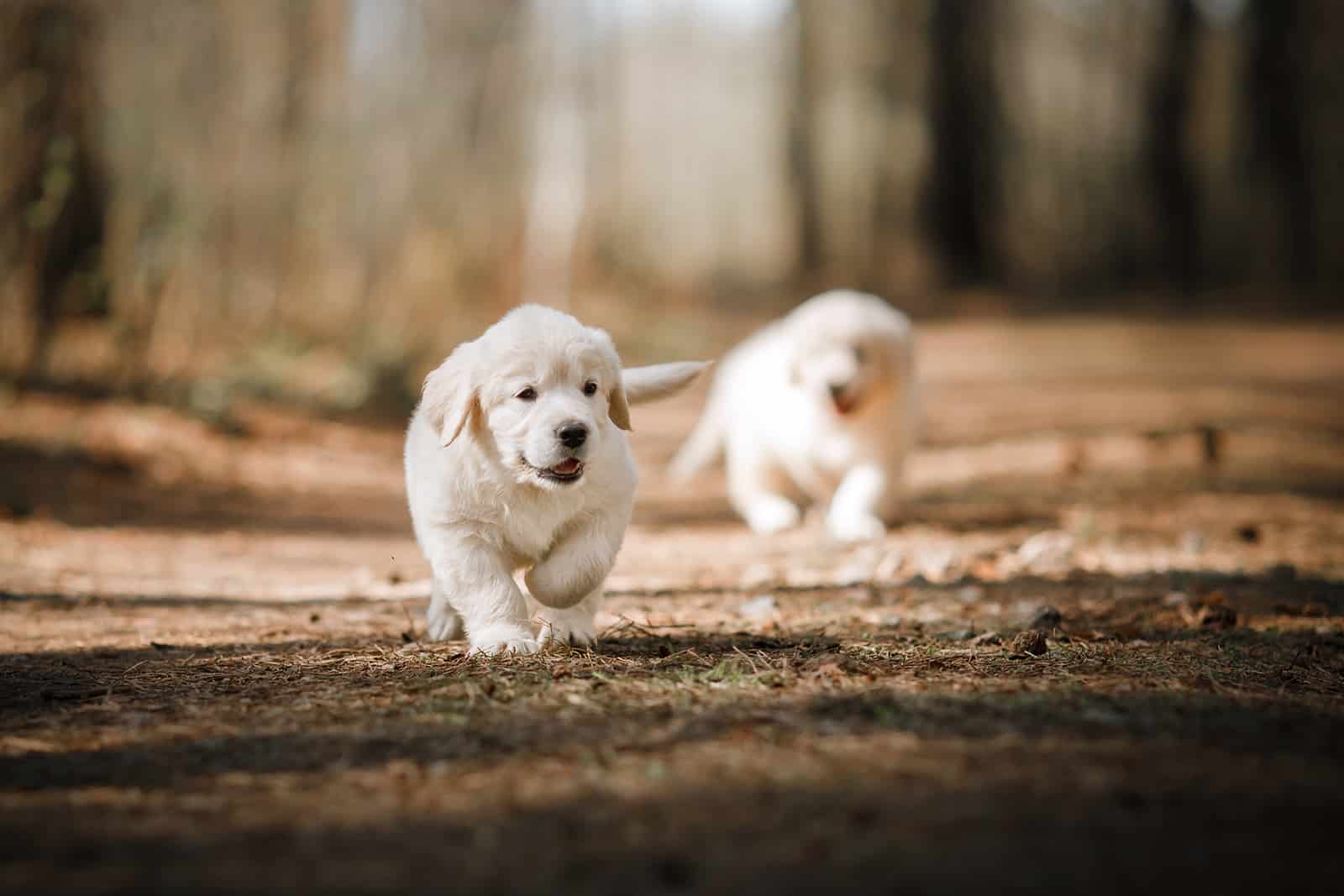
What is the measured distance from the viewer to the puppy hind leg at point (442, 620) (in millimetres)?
4043

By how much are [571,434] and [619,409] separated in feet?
1.58

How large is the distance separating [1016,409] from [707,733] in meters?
9.06

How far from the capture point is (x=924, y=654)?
349 cm

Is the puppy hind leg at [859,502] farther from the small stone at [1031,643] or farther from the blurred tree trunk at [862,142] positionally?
the blurred tree trunk at [862,142]

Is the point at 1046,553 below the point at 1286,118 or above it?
below

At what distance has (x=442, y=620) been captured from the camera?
4.09 meters

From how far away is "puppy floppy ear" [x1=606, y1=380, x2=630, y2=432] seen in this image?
3.98 metres

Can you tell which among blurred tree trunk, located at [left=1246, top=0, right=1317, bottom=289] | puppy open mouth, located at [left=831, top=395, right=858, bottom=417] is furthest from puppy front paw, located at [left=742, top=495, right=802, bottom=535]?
blurred tree trunk, located at [left=1246, top=0, right=1317, bottom=289]

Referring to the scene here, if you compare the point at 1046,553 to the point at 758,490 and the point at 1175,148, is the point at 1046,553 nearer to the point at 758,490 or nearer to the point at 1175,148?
the point at 758,490

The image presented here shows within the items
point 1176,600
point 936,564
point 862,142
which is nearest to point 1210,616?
point 1176,600

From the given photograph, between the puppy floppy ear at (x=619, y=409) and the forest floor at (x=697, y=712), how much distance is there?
685mm

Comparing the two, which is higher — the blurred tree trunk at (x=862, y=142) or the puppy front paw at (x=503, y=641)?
the blurred tree trunk at (x=862, y=142)

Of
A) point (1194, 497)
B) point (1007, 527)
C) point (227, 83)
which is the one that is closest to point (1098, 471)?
point (1194, 497)

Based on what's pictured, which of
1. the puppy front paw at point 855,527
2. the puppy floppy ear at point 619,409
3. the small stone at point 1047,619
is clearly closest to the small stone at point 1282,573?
the small stone at point 1047,619
